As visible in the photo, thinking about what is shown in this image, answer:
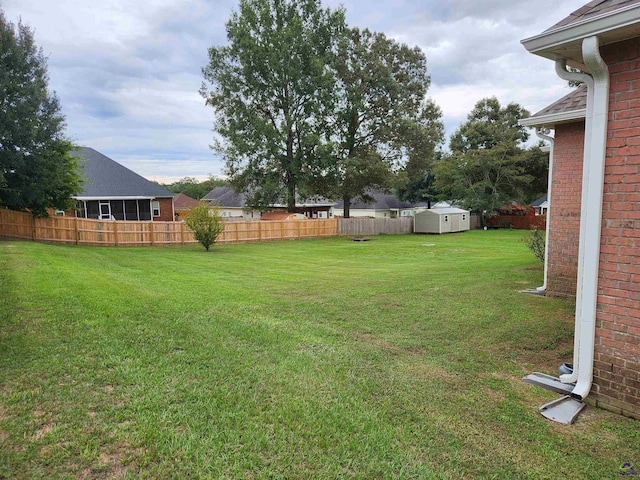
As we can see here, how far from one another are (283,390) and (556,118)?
259 inches

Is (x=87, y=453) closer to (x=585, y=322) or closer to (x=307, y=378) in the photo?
(x=307, y=378)

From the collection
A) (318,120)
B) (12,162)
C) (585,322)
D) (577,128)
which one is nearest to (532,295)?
(577,128)

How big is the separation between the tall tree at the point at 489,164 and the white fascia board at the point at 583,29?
35867 mm

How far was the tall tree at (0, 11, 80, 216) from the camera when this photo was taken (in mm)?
15461

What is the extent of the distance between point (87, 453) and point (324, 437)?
1539 mm

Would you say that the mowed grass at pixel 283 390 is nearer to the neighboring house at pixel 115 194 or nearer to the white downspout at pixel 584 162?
the white downspout at pixel 584 162

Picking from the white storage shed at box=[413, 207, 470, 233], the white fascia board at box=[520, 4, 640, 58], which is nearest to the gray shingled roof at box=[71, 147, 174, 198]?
the white storage shed at box=[413, 207, 470, 233]

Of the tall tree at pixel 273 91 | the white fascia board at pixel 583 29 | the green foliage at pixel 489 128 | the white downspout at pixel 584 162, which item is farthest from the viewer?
the green foliage at pixel 489 128

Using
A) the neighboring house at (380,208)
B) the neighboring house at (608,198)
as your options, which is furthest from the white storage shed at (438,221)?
the neighboring house at (608,198)

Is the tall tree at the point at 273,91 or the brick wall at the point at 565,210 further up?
the tall tree at the point at 273,91

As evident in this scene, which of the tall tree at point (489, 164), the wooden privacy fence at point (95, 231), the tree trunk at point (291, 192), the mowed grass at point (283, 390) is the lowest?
the mowed grass at point (283, 390)

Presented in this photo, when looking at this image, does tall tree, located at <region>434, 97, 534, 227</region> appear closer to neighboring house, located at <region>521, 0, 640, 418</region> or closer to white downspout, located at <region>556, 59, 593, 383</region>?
white downspout, located at <region>556, 59, 593, 383</region>

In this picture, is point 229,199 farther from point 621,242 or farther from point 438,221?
point 621,242

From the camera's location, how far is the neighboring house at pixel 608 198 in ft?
10.3
